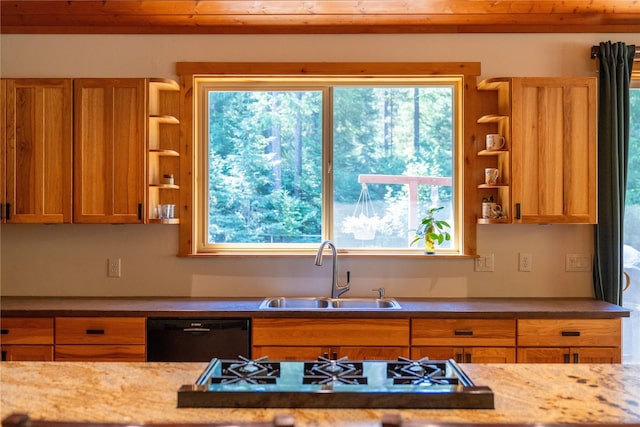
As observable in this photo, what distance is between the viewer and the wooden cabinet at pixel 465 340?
2.71 m

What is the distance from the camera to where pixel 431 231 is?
3.24 m

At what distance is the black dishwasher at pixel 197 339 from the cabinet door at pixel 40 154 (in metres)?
0.93

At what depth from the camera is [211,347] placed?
2693mm

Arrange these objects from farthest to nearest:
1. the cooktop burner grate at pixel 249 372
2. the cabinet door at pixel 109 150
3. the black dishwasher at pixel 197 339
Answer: the cabinet door at pixel 109 150 → the black dishwasher at pixel 197 339 → the cooktop burner grate at pixel 249 372

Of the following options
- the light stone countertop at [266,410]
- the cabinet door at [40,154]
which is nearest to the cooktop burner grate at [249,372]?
the light stone countertop at [266,410]

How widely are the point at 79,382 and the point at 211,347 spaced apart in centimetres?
121

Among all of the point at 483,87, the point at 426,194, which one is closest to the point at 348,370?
the point at 426,194

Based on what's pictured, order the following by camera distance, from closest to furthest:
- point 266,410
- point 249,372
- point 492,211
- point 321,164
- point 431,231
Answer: point 266,410 < point 249,372 < point 492,211 < point 431,231 < point 321,164

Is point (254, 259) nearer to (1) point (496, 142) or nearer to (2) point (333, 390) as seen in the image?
(1) point (496, 142)

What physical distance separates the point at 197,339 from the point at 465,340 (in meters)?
1.42

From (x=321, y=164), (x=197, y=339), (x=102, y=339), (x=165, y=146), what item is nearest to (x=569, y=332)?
(x=321, y=164)

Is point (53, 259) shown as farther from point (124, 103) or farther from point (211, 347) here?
point (211, 347)

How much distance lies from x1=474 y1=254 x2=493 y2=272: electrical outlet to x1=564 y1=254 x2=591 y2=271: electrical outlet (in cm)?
48

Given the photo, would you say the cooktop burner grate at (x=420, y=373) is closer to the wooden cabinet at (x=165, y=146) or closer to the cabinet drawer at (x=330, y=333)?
the cabinet drawer at (x=330, y=333)
